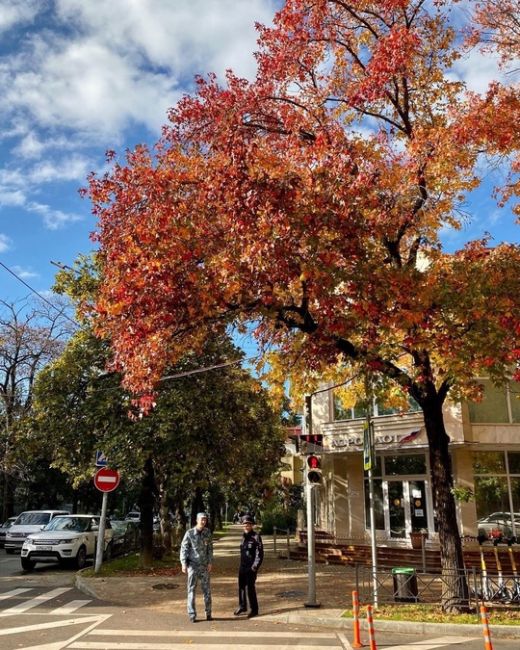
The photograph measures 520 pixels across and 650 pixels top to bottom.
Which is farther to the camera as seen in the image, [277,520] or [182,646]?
[277,520]

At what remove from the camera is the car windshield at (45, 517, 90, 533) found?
20.5 metres

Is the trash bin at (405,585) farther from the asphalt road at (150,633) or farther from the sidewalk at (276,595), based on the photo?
the asphalt road at (150,633)

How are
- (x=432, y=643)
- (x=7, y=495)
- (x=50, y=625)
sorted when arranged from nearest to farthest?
(x=432, y=643), (x=50, y=625), (x=7, y=495)

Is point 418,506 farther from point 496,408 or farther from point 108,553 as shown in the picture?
point 108,553

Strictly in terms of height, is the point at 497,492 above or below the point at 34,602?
above

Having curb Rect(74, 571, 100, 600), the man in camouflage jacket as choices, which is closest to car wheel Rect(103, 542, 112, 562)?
curb Rect(74, 571, 100, 600)

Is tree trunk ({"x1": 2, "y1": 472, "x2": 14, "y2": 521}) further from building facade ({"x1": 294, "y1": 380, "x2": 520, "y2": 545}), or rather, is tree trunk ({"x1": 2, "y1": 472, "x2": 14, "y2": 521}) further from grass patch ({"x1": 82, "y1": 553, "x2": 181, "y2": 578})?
building facade ({"x1": 294, "y1": 380, "x2": 520, "y2": 545})

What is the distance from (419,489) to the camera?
22047 millimetres

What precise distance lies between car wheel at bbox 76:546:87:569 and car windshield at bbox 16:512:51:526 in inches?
253

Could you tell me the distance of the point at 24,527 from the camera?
2556cm

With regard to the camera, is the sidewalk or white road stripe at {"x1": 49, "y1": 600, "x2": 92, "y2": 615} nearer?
the sidewalk

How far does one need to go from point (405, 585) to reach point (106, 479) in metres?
8.82

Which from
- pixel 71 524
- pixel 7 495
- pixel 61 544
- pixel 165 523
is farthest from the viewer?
pixel 7 495

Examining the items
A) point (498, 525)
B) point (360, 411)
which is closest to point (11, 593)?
point (360, 411)
